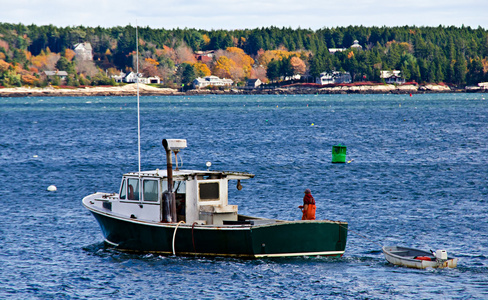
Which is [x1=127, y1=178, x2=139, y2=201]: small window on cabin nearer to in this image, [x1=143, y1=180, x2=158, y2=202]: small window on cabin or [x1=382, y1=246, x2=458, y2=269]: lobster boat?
[x1=143, y1=180, x2=158, y2=202]: small window on cabin

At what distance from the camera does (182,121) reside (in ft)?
420

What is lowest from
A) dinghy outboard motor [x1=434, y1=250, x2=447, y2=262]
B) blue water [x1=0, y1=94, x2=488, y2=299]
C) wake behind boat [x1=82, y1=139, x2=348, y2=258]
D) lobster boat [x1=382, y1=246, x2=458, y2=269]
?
blue water [x1=0, y1=94, x2=488, y2=299]

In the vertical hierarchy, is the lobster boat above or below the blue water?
above

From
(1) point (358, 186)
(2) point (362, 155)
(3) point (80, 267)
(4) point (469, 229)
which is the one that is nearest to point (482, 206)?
(4) point (469, 229)

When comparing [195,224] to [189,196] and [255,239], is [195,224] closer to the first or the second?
[189,196]

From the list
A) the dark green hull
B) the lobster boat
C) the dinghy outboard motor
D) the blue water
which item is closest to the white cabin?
the dark green hull

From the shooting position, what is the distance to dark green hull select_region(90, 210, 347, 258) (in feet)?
79.8

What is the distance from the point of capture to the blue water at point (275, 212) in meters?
23.4

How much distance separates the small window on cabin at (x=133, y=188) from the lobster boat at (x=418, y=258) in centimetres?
1015

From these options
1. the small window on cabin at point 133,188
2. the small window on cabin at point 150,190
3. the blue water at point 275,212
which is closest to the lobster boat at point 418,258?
the blue water at point 275,212

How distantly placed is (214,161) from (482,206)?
29.4 meters

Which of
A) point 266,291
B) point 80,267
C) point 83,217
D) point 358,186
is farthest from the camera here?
point 358,186

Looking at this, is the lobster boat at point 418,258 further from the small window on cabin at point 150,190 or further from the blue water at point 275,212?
the small window on cabin at point 150,190

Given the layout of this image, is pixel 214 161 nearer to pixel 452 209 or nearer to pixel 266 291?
pixel 452 209
